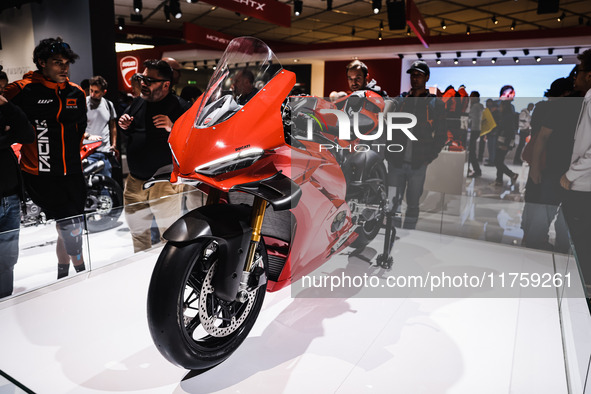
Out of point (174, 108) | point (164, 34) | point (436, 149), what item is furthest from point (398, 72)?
point (174, 108)

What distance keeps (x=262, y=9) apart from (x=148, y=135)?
3768 mm

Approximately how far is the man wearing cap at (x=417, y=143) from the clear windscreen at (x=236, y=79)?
2.02m

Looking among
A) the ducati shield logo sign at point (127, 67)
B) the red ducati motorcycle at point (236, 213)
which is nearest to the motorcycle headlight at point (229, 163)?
the red ducati motorcycle at point (236, 213)

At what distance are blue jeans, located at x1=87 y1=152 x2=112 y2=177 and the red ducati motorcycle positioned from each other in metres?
3.22

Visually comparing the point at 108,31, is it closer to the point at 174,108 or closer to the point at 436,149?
the point at 174,108

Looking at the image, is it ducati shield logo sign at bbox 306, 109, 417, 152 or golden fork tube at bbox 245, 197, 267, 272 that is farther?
ducati shield logo sign at bbox 306, 109, 417, 152

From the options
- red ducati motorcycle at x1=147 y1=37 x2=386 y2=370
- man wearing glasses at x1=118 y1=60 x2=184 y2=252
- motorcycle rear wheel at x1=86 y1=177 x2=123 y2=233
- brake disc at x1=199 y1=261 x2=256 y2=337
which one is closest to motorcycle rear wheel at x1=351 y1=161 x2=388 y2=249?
red ducati motorcycle at x1=147 y1=37 x2=386 y2=370

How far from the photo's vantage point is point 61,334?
2.14 meters

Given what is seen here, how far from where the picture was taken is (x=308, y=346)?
83.2 inches

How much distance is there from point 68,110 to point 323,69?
40.3 ft

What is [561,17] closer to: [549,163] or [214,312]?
[549,163]

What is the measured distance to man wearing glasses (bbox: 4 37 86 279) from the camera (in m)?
2.67


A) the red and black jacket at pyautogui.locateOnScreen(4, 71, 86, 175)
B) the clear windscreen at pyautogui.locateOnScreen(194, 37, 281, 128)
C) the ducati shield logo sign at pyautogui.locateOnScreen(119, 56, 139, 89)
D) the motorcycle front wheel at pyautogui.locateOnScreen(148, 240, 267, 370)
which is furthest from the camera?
the ducati shield logo sign at pyautogui.locateOnScreen(119, 56, 139, 89)

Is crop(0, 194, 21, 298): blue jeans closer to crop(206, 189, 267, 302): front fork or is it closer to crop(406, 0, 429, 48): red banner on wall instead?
crop(206, 189, 267, 302): front fork
